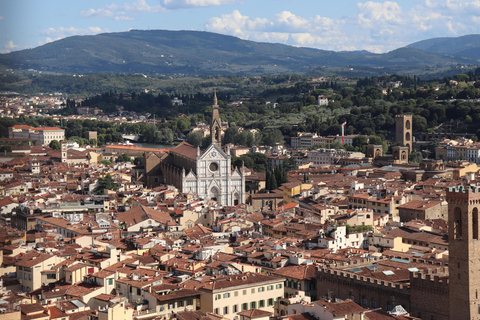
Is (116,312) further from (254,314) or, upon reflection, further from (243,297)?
(243,297)

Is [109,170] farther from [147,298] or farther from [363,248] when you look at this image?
[147,298]

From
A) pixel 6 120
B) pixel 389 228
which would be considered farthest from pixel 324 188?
pixel 6 120

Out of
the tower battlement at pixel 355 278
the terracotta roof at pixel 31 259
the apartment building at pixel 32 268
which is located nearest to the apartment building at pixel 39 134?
the terracotta roof at pixel 31 259

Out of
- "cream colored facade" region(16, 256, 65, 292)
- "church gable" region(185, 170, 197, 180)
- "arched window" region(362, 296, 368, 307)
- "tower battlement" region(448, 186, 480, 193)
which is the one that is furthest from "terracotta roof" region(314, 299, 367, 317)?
"church gable" region(185, 170, 197, 180)

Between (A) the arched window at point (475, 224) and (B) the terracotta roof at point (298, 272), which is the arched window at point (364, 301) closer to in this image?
(B) the terracotta roof at point (298, 272)

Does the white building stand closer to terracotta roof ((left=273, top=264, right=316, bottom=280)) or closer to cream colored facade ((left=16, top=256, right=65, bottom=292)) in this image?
terracotta roof ((left=273, top=264, right=316, bottom=280))

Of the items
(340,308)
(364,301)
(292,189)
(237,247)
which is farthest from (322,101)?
(340,308)

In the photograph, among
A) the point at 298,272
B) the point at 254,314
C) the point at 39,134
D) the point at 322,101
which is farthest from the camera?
the point at 322,101
